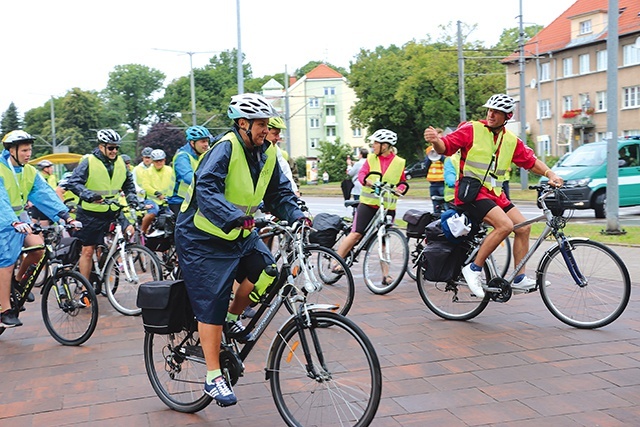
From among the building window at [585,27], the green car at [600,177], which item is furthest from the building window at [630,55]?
the green car at [600,177]

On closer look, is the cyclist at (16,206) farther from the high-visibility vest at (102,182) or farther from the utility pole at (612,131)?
the utility pole at (612,131)

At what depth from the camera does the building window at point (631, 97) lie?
48.8m

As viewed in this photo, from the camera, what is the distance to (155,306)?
16.2ft

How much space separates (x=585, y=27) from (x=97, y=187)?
52.0 metres

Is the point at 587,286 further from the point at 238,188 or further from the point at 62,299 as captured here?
the point at 62,299

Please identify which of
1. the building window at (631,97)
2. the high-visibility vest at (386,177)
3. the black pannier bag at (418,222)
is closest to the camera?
the black pannier bag at (418,222)

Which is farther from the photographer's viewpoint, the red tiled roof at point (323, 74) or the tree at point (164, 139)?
the red tiled roof at point (323, 74)

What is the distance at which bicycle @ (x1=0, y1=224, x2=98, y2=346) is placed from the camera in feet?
23.1

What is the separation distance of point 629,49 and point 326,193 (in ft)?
71.4

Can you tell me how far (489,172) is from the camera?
7199mm

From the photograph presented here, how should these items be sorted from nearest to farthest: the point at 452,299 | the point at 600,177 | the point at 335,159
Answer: the point at 452,299 → the point at 600,177 → the point at 335,159

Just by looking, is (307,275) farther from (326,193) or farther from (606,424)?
(326,193)

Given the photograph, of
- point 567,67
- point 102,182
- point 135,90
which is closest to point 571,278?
point 102,182

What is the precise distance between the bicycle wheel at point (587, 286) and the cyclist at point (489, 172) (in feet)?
0.83
